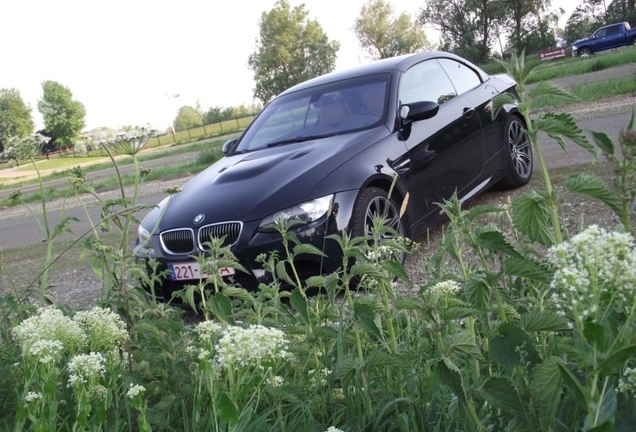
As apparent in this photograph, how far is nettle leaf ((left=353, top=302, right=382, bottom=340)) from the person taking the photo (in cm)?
167

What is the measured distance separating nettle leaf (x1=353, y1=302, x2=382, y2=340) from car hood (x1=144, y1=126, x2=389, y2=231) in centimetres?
251

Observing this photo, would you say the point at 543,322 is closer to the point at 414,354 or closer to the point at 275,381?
the point at 414,354

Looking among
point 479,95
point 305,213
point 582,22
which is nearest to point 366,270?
point 305,213

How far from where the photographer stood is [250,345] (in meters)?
1.28

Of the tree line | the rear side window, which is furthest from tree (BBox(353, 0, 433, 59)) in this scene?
the rear side window

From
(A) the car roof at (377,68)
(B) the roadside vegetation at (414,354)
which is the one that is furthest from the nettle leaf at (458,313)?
(A) the car roof at (377,68)

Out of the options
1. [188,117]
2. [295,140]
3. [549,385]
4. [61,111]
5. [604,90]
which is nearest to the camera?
[549,385]

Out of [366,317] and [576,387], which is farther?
[366,317]

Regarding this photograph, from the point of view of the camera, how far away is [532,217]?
52.2 inches

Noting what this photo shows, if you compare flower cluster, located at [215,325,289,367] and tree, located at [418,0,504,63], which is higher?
tree, located at [418,0,504,63]

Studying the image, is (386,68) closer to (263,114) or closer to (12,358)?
(263,114)

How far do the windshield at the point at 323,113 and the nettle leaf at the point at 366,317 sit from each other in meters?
3.54

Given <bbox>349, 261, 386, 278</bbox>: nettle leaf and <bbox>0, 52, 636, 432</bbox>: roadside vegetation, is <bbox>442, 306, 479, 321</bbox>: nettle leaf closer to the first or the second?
<bbox>0, 52, 636, 432</bbox>: roadside vegetation

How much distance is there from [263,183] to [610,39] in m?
40.4
